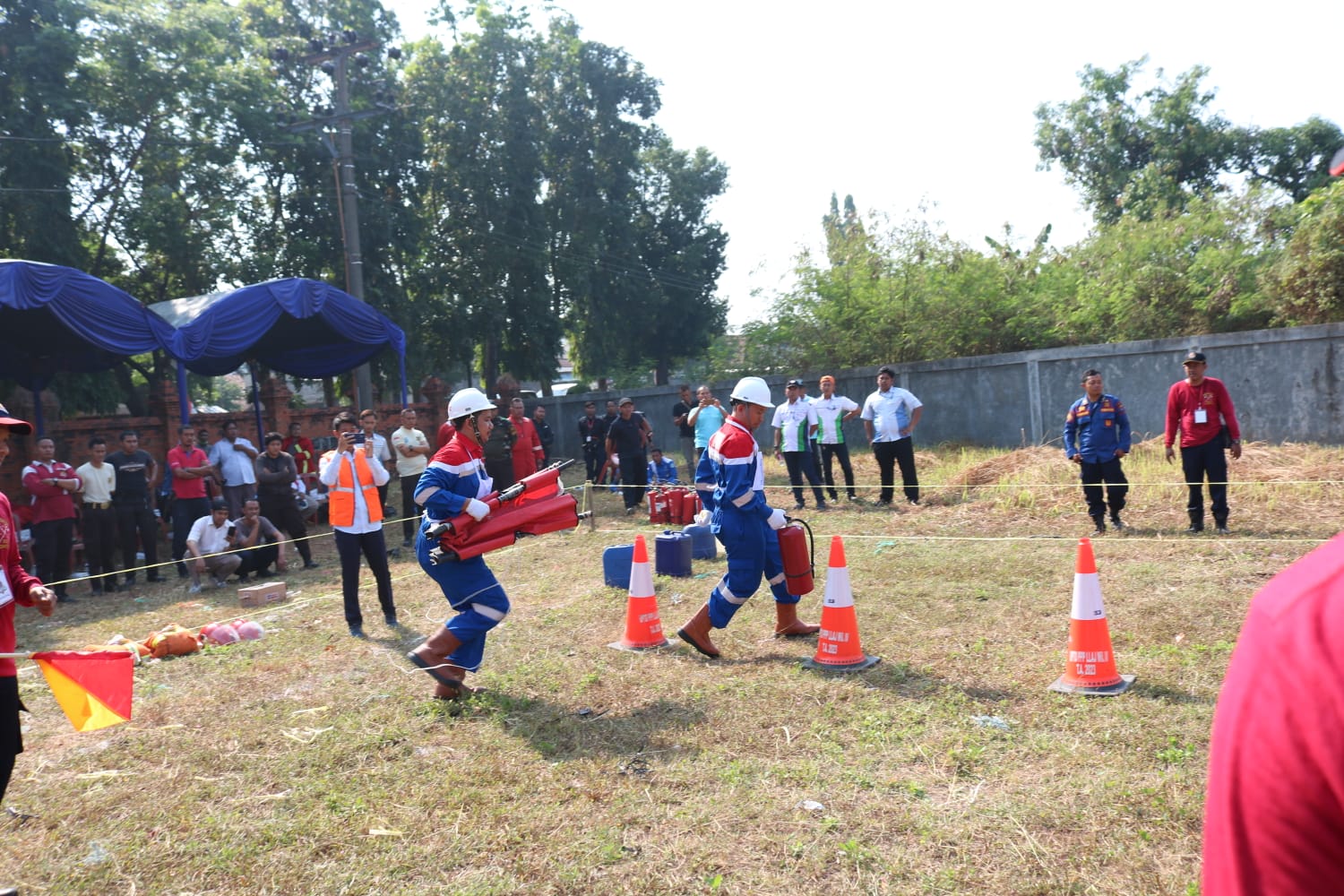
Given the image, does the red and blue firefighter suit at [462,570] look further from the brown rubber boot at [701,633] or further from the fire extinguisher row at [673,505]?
the fire extinguisher row at [673,505]

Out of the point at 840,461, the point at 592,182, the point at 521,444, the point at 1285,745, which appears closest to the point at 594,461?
the point at 521,444

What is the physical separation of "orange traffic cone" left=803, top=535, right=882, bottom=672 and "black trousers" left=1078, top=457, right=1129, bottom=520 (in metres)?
5.56

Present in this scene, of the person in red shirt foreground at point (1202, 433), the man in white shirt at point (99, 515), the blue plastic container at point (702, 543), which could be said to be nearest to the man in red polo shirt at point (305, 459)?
the man in white shirt at point (99, 515)

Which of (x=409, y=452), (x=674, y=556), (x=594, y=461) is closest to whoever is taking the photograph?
(x=674, y=556)

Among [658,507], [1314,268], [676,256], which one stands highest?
[676,256]

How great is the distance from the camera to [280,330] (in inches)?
732

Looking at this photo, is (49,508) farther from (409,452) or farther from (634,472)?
(634,472)

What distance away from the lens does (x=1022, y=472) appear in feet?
46.9

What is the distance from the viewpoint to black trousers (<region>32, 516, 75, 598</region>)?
39.0ft

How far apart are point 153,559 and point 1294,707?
14.3 meters

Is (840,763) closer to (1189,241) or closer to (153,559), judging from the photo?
(153,559)

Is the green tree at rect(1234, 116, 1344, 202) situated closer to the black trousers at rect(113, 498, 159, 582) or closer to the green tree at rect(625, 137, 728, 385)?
the green tree at rect(625, 137, 728, 385)

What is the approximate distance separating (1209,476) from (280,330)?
15.5 meters

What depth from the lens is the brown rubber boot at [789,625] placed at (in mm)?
7582
